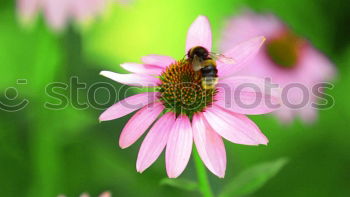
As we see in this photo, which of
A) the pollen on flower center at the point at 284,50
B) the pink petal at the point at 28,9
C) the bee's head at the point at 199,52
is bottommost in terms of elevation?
the bee's head at the point at 199,52

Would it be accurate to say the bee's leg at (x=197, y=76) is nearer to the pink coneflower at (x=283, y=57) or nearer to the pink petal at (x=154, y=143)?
the pink petal at (x=154, y=143)

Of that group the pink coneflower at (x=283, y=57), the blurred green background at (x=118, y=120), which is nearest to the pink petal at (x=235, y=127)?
the blurred green background at (x=118, y=120)

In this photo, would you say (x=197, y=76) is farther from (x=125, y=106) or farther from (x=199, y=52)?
(x=125, y=106)

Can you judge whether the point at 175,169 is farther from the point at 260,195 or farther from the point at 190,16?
the point at 190,16

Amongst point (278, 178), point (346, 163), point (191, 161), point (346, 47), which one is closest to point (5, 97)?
point (191, 161)

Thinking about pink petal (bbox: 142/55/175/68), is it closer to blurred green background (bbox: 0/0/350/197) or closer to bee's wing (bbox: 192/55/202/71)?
bee's wing (bbox: 192/55/202/71)

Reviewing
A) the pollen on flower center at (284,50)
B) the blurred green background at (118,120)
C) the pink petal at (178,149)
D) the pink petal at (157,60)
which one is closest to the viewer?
the pink petal at (178,149)

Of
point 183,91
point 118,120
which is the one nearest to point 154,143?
point 183,91
